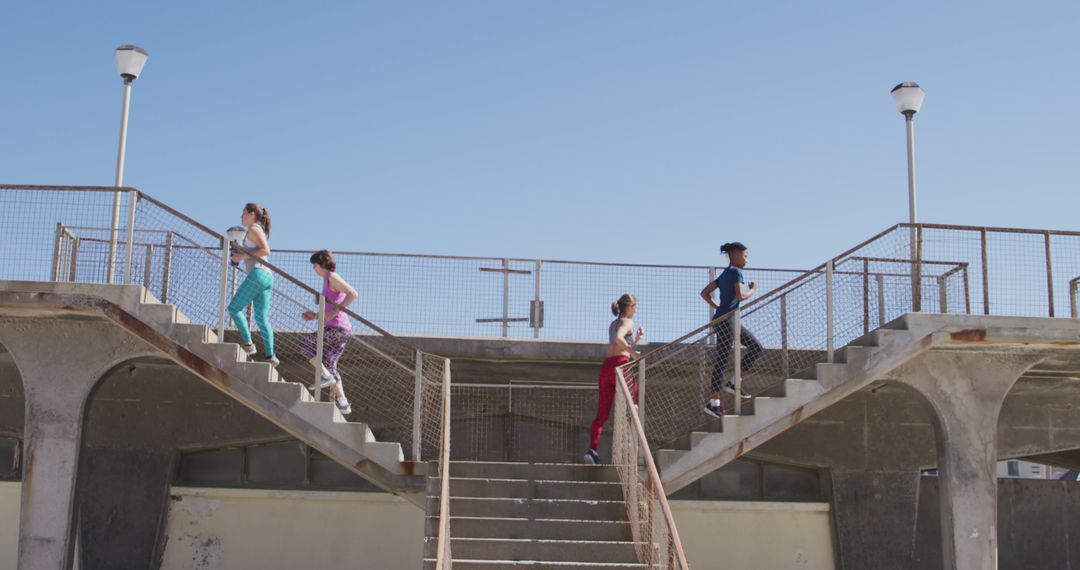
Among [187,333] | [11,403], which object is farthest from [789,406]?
[11,403]

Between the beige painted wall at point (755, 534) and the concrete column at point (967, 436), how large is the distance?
3.50 metres

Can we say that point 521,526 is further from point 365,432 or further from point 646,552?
point 365,432

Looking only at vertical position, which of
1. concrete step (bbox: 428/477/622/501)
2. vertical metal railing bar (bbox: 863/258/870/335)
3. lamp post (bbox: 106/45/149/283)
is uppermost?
lamp post (bbox: 106/45/149/283)

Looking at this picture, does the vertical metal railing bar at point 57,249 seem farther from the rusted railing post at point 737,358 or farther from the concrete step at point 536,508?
the rusted railing post at point 737,358

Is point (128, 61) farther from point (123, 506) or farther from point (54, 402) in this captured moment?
point (123, 506)

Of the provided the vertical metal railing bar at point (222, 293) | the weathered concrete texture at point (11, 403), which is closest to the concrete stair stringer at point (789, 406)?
the vertical metal railing bar at point (222, 293)

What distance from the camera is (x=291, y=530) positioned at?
16266 millimetres

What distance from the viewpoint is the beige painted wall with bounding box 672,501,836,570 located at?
16547 millimetres

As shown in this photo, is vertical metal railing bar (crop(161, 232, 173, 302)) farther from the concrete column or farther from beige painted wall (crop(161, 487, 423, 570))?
the concrete column

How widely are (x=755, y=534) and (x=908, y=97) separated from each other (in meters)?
6.64

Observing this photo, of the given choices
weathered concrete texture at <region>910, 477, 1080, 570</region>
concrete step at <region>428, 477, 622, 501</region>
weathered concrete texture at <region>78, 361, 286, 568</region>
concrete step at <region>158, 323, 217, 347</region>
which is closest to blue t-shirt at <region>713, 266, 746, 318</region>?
concrete step at <region>428, 477, 622, 501</region>

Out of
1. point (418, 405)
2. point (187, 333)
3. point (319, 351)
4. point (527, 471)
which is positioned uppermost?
point (187, 333)

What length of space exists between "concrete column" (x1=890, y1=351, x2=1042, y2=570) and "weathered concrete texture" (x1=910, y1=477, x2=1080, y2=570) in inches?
209

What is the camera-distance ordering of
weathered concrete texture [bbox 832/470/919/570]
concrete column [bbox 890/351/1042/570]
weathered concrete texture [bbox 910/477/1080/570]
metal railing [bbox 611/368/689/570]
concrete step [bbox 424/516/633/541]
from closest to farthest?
metal railing [bbox 611/368/689/570]
concrete step [bbox 424/516/633/541]
concrete column [bbox 890/351/1042/570]
weathered concrete texture [bbox 832/470/919/570]
weathered concrete texture [bbox 910/477/1080/570]
